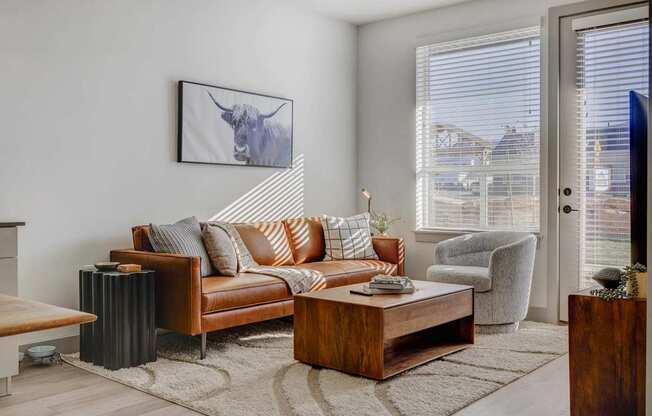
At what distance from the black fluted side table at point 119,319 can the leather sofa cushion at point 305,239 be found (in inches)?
62.8

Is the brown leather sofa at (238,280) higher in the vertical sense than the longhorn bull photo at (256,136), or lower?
lower

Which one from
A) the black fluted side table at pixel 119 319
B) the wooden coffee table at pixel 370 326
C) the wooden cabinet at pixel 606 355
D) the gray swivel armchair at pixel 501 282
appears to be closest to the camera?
the wooden cabinet at pixel 606 355

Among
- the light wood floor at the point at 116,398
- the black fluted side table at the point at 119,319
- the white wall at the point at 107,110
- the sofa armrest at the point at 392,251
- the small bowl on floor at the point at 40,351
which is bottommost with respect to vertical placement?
the light wood floor at the point at 116,398

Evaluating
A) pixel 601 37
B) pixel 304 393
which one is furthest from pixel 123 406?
pixel 601 37

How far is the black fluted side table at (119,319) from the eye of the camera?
3.40 meters

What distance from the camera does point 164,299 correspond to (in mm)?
3660

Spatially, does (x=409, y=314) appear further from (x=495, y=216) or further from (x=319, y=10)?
(x=319, y=10)

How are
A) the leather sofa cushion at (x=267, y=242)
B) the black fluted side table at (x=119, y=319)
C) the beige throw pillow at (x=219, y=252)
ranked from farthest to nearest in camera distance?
the leather sofa cushion at (x=267, y=242) < the beige throw pillow at (x=219, y=252) < the black fluted side table at (x=119, y=319)

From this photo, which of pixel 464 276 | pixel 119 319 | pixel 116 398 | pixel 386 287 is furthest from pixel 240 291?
pixel 464 276

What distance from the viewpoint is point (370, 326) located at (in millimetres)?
3164

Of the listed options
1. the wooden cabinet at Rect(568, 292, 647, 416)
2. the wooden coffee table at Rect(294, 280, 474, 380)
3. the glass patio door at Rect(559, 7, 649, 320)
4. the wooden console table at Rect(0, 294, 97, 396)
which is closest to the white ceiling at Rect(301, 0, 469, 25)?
the glass patio door at Rect(559, 7, 649, 320)

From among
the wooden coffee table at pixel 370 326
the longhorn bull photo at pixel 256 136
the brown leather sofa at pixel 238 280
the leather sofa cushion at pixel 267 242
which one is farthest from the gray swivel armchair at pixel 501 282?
the longhorn bull photo at pixel 256 136

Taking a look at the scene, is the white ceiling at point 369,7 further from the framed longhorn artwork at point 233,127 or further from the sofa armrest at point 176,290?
the sofa armrest at point 176,290

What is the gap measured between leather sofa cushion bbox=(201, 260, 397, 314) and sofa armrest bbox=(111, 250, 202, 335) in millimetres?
80
